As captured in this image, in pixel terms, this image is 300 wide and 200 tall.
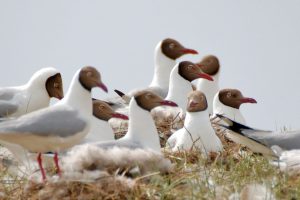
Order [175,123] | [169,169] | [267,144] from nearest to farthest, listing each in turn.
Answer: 1. [169,169]
2. [267,144]
3. [175,123]

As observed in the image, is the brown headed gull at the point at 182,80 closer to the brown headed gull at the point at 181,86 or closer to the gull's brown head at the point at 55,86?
A: the brown headed gull at the point at 181,86

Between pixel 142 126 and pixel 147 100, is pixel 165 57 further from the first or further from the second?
pixel 142 126

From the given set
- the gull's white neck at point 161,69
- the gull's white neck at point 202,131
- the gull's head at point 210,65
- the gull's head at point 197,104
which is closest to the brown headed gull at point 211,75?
the gull's head at point 210,65

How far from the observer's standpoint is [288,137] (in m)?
10.5

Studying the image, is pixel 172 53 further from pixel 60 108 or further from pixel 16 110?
pixel 60 108

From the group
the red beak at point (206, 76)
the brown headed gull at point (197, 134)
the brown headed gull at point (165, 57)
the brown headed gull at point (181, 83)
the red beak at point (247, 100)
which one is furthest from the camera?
the brown headed gull at point (165, 57)

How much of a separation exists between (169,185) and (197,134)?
3252 mm

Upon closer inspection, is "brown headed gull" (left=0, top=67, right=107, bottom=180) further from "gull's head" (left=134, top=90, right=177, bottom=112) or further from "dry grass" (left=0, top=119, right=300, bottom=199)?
"gull's head" (left=134, top=90, right=177, bottom=112)

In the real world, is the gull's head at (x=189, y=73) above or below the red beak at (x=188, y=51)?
below

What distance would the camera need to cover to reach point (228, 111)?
1397 cm

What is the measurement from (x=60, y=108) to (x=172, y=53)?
7.53 meters

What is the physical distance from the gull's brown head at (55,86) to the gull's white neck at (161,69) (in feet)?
9.09

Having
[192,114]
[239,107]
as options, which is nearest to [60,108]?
[192,114]

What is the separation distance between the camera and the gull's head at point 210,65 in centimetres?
1634
